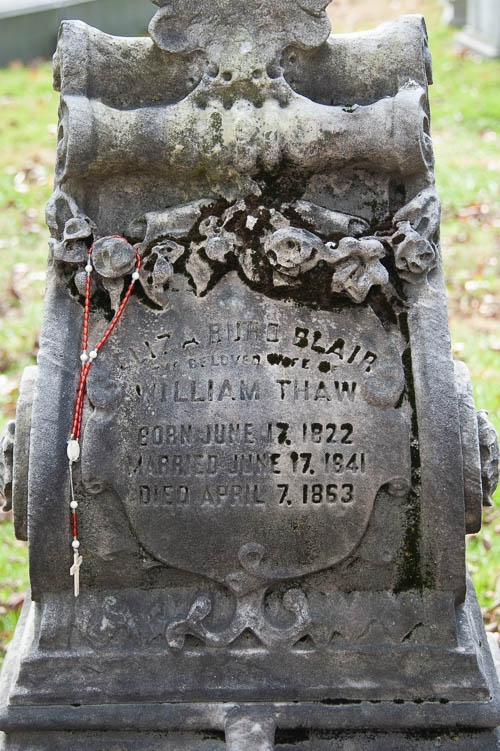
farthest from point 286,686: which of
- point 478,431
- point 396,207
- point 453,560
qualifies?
point 396,207

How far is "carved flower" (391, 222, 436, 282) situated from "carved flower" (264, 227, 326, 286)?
0.23 m

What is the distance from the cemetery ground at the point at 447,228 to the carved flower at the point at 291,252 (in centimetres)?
170

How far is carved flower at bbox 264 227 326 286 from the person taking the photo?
2.75m

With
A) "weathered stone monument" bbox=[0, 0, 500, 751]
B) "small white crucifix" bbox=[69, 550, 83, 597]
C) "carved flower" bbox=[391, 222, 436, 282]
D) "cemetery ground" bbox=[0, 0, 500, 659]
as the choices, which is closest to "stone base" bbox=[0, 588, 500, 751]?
"weathered stone monument" bbox=[0, 0, 500, 751]

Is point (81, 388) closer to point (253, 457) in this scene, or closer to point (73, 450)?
point (73, 450)

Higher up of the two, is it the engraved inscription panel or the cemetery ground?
the cemetery ground

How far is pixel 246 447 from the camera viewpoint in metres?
2.71

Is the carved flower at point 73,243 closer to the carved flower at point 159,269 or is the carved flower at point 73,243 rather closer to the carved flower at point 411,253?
the carved flower at point 159,269

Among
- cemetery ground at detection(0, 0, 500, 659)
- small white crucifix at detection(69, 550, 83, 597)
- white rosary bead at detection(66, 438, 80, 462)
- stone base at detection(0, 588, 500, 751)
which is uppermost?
cemetery ground at detection(0, 0, 500, 659)

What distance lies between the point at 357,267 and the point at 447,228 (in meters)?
4.12

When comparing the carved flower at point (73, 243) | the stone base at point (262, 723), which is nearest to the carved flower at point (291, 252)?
the carved flower at point (73, 243)

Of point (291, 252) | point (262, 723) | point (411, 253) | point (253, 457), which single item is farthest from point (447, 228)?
point (262, 723)

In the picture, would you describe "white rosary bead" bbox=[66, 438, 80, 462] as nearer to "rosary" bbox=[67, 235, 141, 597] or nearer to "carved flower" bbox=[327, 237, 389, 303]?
"rosary" bbox=[67, 235, 141, 597]

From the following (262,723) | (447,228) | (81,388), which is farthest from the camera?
(447,228)
